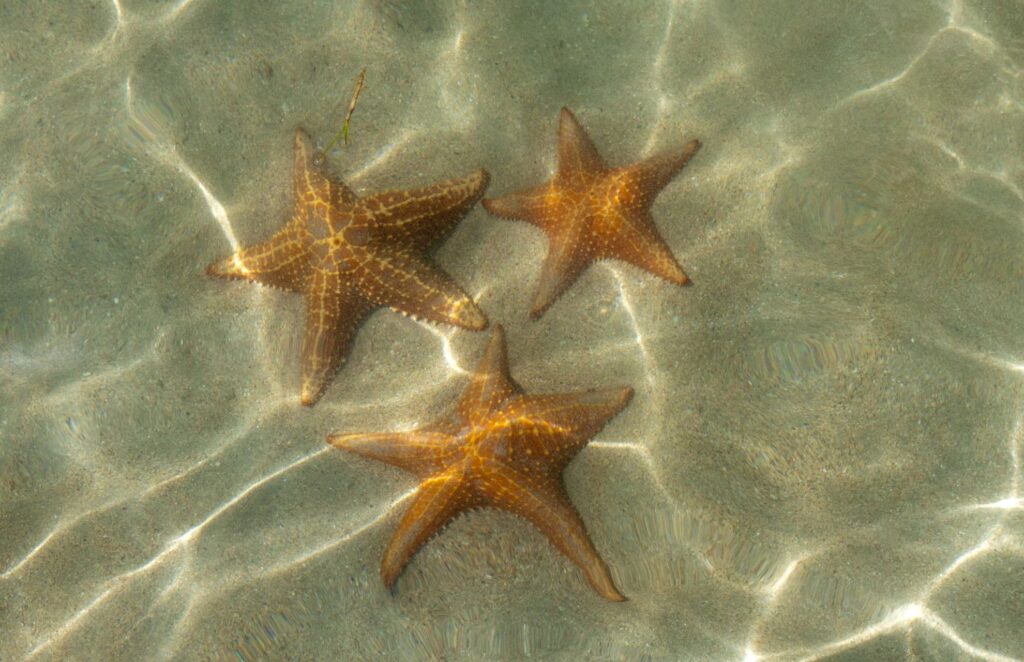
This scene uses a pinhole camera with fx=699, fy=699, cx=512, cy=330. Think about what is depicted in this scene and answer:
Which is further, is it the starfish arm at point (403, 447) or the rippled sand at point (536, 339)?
the rippled sand at point (536, 339)

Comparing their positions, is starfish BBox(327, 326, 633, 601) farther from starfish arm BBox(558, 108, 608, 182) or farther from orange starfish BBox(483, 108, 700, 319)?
starfish arm BBox(558, 108, 608, 182)

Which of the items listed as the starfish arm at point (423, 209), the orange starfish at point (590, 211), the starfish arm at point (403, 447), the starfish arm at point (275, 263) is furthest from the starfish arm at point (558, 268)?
the starfish arm at point (275, 263)

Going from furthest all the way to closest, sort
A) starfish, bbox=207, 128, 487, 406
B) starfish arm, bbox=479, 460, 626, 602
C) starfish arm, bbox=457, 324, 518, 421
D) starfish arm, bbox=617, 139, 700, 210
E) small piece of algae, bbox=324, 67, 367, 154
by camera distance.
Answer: small piece of algae, bbox=324, 67, 367, 154
starfish arm, bbox=617, 139, 700, 210
starfish, bbox=207, 128, 487, 406
starfish arm, bbox=457, 324, 518, 421
starfish arm, bbox=479, 460, 626, 602

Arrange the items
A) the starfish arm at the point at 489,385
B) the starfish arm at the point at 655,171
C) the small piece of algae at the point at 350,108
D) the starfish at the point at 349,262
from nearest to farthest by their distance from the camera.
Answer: the starfish arm at the point at 489,385 → the starfish at the point at 349,262 → the starfish arm at the point at 655,171 → the small piece of algae at the point at 350,108

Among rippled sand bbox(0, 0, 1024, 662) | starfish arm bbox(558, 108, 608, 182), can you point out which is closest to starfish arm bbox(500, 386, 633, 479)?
rippled sand bbox(0, 0, 1024, 662)

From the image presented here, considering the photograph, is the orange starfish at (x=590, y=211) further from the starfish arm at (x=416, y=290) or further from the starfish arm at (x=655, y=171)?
the starfish arm at (x=416, y=290)

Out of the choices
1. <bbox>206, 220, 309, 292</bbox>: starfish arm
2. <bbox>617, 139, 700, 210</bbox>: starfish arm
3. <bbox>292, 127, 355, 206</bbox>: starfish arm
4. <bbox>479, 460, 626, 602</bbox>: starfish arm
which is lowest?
<bbox>479, 460, 626, 602</bbox>: starfish arm

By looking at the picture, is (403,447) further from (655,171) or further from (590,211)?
(655,171)

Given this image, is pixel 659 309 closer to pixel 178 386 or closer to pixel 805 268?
pixel 805 268
